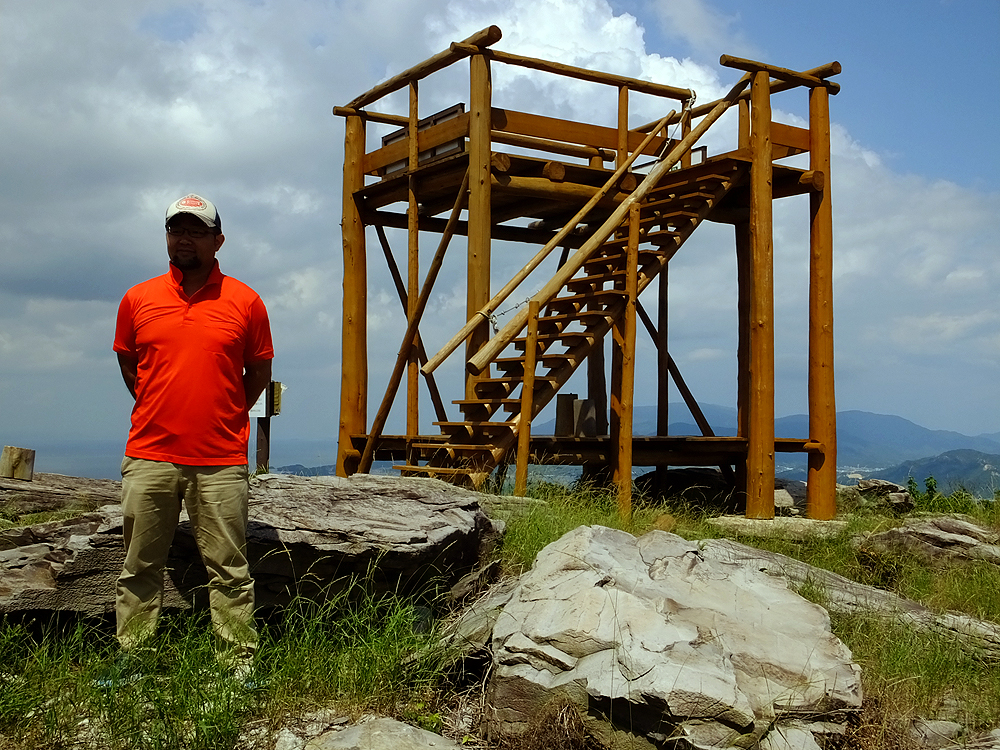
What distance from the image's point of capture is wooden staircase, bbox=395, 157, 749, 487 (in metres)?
9.22

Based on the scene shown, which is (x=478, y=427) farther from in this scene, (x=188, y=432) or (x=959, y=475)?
(x=959, y=475)

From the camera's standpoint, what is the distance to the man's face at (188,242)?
4879mm

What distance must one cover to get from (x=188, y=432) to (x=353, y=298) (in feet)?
26.2

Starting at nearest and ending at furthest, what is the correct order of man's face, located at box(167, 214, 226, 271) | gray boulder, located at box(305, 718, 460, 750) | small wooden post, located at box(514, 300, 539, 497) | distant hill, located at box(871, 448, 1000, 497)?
gray boulder, located at box(305, 718, 460, 750) → man's face, located at box(167, 214, 226, 271) → small wooden post, located at box(514, 300, 539, 497) → distant hill, located at box(871, 448, 1000, 497)

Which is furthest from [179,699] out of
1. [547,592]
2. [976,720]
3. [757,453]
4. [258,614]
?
[757,453]

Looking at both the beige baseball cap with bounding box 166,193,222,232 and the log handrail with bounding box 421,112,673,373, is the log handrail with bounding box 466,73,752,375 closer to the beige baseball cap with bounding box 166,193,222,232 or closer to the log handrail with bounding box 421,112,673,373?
the log handrail with bounding box 421,112,673,373

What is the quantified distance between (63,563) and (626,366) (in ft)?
18.6

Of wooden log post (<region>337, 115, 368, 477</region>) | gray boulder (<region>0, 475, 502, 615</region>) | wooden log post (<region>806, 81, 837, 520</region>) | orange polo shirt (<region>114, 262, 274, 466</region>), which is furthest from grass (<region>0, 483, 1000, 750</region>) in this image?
wooden log post (<region>337, 115, 368, 477</region>)

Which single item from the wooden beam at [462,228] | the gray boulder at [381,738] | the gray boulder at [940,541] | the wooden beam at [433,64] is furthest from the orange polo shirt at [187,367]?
the wooden beam at [462,228]

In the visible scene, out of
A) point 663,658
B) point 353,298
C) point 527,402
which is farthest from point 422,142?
point 663,658

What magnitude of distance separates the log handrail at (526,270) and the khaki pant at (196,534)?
3853mm

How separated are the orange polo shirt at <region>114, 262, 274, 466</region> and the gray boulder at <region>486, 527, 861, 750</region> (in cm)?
161

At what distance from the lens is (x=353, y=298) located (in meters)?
12.7

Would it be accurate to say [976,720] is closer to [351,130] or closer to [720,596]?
[720,596]
